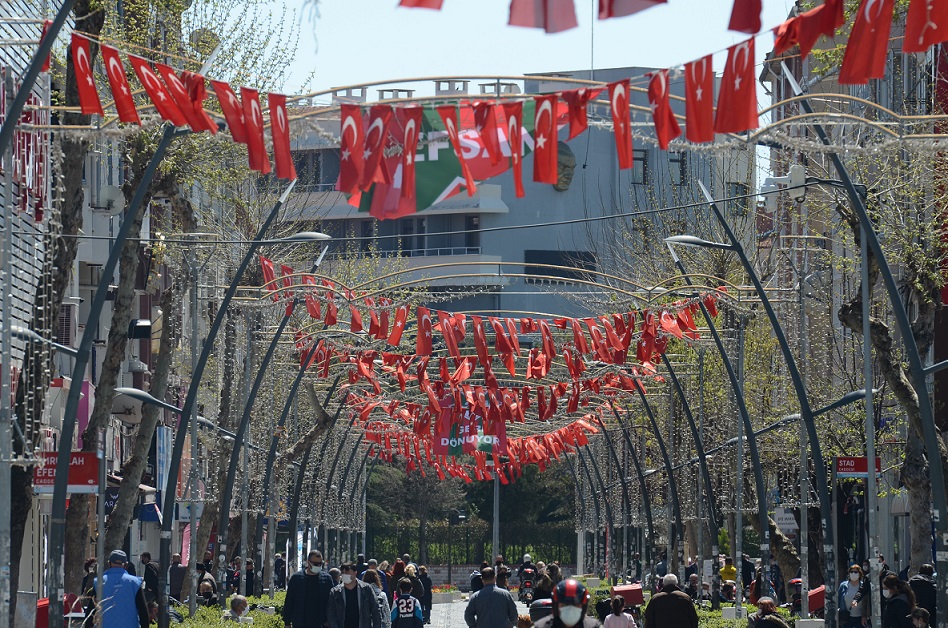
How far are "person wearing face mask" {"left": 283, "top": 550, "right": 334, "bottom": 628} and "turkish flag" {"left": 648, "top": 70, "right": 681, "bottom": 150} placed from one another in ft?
32.9

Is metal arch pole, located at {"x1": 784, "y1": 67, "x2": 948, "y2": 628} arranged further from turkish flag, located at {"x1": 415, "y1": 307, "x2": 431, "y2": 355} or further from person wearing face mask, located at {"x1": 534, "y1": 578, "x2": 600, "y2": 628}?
turkish flag, located at {"x1": 415, "y1": 307, "x2": 431, "y2": 355}

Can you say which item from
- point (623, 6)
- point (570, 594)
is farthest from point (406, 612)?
point (623, 6)

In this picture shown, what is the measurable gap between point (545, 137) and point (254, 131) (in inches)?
104

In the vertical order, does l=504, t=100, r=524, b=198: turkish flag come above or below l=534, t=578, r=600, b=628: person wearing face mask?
above

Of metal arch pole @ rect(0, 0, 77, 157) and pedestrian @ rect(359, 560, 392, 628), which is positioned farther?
pedestrian @ rect(359, 560, 392, 628)

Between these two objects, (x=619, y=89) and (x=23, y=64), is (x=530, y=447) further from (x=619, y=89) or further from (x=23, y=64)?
(x=619, y=89)

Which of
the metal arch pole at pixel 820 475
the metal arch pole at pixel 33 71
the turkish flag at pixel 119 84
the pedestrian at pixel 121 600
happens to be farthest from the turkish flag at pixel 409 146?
A: the metal arch pole at pixel 820 475

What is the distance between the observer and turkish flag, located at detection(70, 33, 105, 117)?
15258mm

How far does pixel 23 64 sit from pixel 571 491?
2682 inches

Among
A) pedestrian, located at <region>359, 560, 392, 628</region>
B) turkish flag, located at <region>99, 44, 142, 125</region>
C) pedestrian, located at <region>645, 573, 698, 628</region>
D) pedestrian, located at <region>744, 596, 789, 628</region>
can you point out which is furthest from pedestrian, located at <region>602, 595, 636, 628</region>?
turkish flag, located at <region>99, 44, 142, 125</region>

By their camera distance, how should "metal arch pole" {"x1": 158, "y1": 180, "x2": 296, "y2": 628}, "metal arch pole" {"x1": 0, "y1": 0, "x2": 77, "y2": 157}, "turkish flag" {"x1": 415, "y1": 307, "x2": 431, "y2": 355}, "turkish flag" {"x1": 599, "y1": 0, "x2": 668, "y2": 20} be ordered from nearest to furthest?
"turkish flag" {"x1": 599, "y1": 0, "x2": 668, "y2": 20}, "metal arch pole" {"x1": 0, "y1": 0, "x2": 77, "y2": 157}, "metal arch pole" {"x1": 158, "y1": 180, "x2": 296, "y2": 628}, "turkish flag" {"x1": 415, "y1": 307, "x2": 431, "y2": 355}

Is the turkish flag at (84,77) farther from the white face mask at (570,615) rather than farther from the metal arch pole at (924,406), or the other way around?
the metal arch pole at (924,406)

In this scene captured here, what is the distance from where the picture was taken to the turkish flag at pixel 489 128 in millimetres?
14703

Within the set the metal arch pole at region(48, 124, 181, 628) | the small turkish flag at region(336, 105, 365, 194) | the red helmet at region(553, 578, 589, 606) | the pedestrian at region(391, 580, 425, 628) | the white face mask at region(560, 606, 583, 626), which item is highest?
the small turkish flag at region(336, 105, 365, 194)
